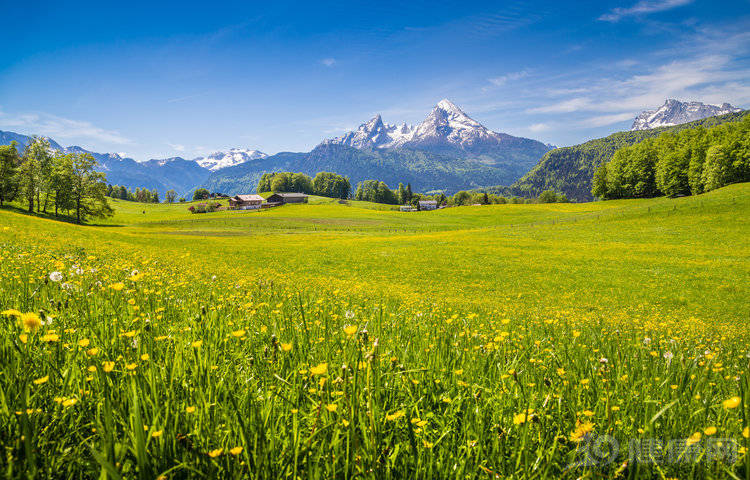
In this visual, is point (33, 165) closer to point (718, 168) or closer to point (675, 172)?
point (718, 168)

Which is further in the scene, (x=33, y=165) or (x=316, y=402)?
(x=33, y=165)

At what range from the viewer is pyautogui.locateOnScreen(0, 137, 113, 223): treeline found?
65438 millimetres

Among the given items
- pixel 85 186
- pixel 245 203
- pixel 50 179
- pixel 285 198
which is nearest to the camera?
pixel 50 179

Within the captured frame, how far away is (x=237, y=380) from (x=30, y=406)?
1.05 meters

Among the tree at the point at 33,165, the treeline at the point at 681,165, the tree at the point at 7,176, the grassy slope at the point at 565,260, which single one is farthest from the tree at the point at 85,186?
the treeline at the point at 681,165

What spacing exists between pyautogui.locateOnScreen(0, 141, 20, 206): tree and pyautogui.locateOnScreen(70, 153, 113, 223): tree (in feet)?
28.7

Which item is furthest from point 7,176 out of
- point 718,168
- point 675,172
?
point 675,172

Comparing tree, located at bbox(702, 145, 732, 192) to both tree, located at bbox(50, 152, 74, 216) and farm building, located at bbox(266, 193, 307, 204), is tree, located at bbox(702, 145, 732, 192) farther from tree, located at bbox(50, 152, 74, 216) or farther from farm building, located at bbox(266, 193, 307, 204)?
farm building, located at bbox(266, 193, 307, 204)

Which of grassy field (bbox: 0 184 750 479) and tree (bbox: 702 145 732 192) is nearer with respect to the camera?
grassy field (bbox: 0 184 750 479)

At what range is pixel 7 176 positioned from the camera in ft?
212

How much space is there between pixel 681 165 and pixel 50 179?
463 ft

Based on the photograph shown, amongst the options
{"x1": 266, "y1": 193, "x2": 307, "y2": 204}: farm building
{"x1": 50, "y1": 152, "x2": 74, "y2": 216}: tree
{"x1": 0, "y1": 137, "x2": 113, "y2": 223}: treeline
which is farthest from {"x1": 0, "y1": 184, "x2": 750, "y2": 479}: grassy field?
{"x1": 266, "y1": 193, "x2": 307, "y2": 204}: farm building

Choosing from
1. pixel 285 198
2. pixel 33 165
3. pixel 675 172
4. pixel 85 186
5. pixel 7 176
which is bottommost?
pixel 85 186

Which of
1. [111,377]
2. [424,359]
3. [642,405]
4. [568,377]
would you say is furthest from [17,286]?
[642,405]
